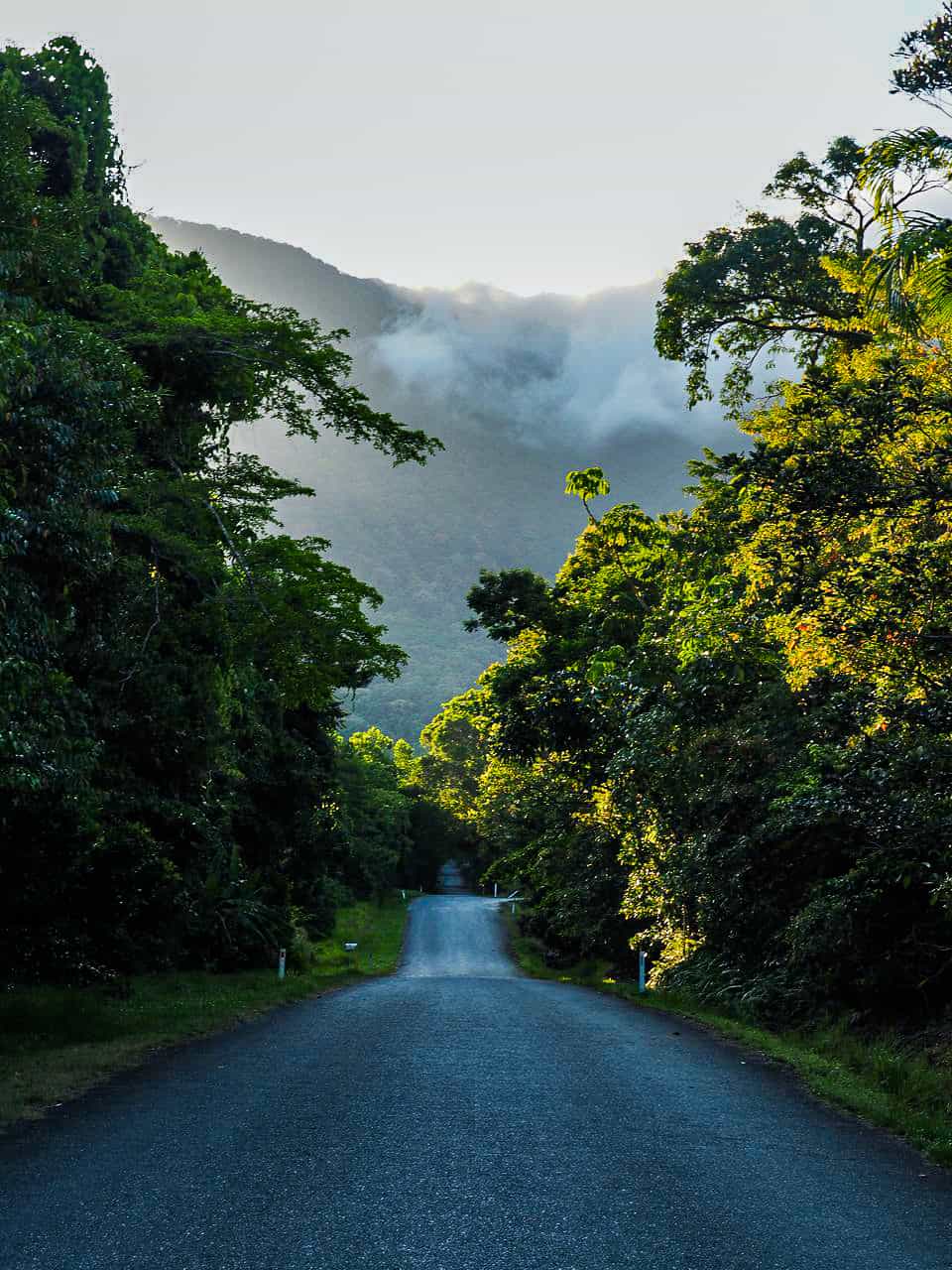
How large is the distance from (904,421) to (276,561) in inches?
469

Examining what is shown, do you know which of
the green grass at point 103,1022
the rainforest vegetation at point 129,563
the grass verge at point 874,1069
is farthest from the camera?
the green grass at point 103,1022

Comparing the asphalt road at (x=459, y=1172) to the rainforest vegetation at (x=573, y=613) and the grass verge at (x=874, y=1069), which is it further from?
the rainforest vegetation at (x=573, y=613)

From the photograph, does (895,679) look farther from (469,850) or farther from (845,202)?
(469,850)

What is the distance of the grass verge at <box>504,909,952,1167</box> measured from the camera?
8828 mm

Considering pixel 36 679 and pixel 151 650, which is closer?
pixel 36 679

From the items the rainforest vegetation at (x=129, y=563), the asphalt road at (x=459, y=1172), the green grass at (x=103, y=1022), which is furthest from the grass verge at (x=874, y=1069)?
the rainforest vegetation at (x=129, y=563)

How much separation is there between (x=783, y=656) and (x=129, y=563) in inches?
368

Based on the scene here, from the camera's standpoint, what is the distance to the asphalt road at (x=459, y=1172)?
5254mm

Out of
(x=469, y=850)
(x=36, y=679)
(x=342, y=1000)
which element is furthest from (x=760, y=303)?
(x=469, y=850)

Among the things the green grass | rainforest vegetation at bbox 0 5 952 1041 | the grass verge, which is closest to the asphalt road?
the grass verge

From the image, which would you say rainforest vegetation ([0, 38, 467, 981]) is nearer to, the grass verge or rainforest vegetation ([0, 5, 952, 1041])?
rainforest vegetation ([0, 5, 952, 1041])

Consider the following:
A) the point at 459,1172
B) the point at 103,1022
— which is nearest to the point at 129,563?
the point at 103,1022

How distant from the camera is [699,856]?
17.3m

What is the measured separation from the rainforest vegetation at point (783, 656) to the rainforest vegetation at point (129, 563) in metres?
5.63
